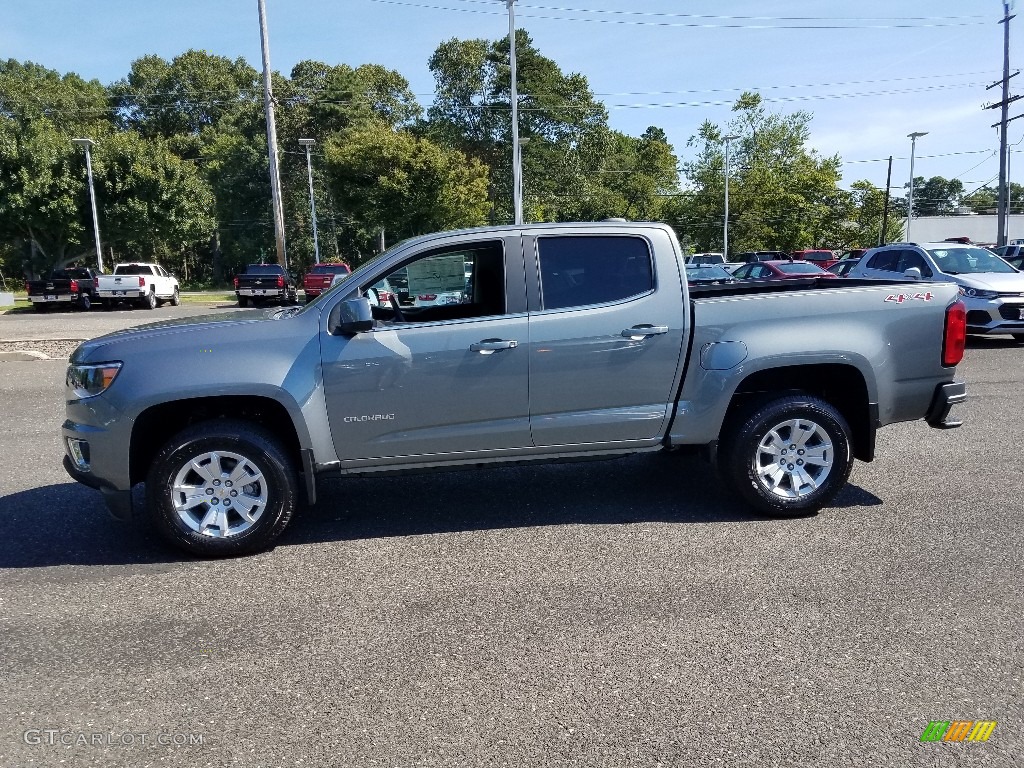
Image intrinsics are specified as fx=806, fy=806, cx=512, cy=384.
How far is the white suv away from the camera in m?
13.0

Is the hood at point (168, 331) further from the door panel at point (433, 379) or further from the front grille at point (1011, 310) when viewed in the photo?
the front grille at point (1011, 310)

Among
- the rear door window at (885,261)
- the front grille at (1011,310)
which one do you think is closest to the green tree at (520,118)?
the rear door window at (885,261)

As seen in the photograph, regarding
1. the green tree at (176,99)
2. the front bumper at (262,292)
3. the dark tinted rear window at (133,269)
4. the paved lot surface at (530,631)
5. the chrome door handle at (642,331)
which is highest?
the green tree at (176,99)

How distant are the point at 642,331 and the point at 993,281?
10927mm

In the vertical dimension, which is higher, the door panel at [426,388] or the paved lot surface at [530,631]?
the door panel at [426,388]

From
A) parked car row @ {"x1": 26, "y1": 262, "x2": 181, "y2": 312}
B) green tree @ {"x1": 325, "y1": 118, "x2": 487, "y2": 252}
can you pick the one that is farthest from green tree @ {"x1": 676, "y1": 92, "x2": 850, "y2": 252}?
parked car row @ {"x1": 26, "y1": 262, "x2": 181, "y2": 312}

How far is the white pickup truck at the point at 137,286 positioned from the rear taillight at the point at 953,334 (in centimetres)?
2895

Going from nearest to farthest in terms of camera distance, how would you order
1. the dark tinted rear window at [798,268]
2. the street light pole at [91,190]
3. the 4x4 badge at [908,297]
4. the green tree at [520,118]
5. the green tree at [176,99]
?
1. the 4x4 badge at [908,297]
2. the dark tinted rear window at [798,268]
3. the street light pole at [91,190]
4. the green tree at [520,118]
5. the green tree at [176,99]

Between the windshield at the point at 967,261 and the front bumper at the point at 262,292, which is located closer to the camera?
the windshield at the point at 967,261

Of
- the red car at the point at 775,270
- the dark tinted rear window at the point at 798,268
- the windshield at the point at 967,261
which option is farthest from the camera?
the dark tinted rear window at the point at 798,268

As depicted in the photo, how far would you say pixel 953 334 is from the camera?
5238 millimetres

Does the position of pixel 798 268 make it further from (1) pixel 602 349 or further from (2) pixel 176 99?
(2) pixel 176 99

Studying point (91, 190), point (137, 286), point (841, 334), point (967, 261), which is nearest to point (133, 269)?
point (137, 286)

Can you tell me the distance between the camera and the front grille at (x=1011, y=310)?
12.9 m
